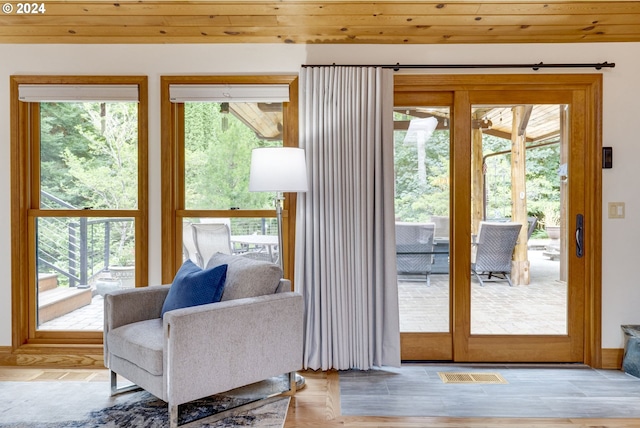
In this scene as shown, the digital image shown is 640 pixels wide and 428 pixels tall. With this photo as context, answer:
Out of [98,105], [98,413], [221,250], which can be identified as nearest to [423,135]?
[221,250]

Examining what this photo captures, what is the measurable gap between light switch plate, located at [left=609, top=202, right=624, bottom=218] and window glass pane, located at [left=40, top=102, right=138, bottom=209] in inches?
134

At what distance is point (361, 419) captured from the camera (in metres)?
2.38

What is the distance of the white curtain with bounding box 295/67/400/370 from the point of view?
303 cm

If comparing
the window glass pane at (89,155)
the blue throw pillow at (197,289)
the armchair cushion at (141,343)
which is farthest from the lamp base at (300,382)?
the window glass pane at (89,155)

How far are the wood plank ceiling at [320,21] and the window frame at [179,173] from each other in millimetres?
281

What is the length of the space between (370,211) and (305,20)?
134 centimetres

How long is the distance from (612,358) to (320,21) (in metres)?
3.09

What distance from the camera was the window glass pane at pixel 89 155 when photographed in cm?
325

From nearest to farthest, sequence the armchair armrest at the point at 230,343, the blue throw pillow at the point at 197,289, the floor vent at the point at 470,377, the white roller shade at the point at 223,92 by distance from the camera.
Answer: the armchair armrest at the point at 230,343 → the blue throw pillow at the point at 197,289 → the floor vent at the point at 470,377 → the white roller shade at the point at 223,92

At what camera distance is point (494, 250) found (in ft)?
10.6

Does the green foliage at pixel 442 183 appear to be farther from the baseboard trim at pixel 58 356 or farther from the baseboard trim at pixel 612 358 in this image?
the baseboard trim at pixel 58 356

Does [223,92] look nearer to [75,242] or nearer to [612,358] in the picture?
[75,242]

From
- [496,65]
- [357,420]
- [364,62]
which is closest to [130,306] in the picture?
[357,420]

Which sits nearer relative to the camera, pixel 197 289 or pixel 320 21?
pixel 197 289
